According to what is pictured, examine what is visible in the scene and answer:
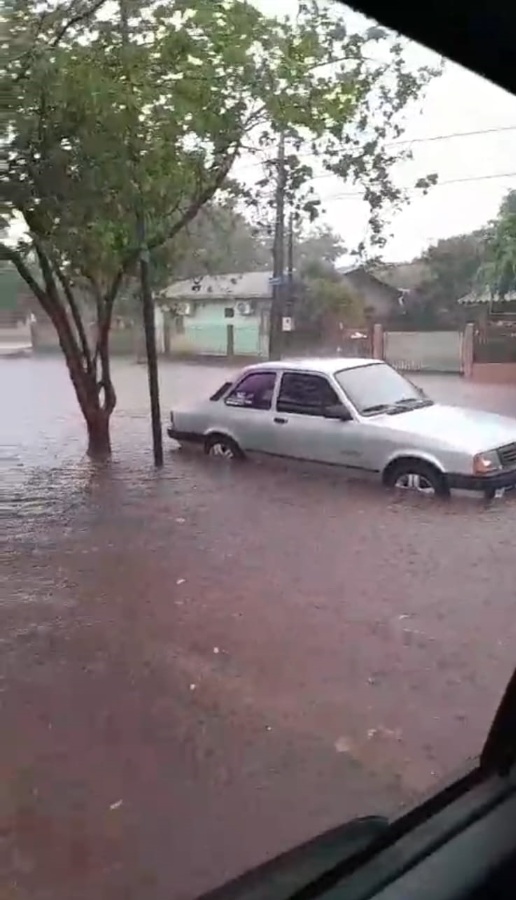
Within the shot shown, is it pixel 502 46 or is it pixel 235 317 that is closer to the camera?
pixel 502 46

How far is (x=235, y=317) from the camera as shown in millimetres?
1575

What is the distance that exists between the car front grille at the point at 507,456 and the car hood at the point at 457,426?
12 millimetres

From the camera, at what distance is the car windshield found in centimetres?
167

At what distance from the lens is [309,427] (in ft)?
5.47

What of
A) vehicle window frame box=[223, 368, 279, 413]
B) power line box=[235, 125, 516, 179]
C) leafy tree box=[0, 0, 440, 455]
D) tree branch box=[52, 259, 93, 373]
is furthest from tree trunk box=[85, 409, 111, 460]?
power line box=[235, 125, 516, 179]

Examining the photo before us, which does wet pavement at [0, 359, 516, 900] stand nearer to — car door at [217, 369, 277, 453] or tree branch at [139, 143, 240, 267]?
car door at [217, 369, 277, 453]

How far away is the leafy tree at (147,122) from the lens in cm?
126

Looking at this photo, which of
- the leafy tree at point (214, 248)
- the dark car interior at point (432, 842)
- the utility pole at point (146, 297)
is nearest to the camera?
the dark car interior at point (432, 842)

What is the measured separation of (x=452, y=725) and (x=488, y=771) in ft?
0.29

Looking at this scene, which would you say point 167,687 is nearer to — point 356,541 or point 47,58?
point 356,541

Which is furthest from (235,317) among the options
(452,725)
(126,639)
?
(452,725)

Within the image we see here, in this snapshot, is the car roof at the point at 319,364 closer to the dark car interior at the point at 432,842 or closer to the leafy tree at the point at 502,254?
the leafy tree at the point at 502,254

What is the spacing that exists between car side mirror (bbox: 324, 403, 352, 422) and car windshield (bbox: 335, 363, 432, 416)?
2 centimetres

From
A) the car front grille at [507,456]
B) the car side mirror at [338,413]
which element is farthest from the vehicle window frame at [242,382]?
the car front grille at [507,456]
